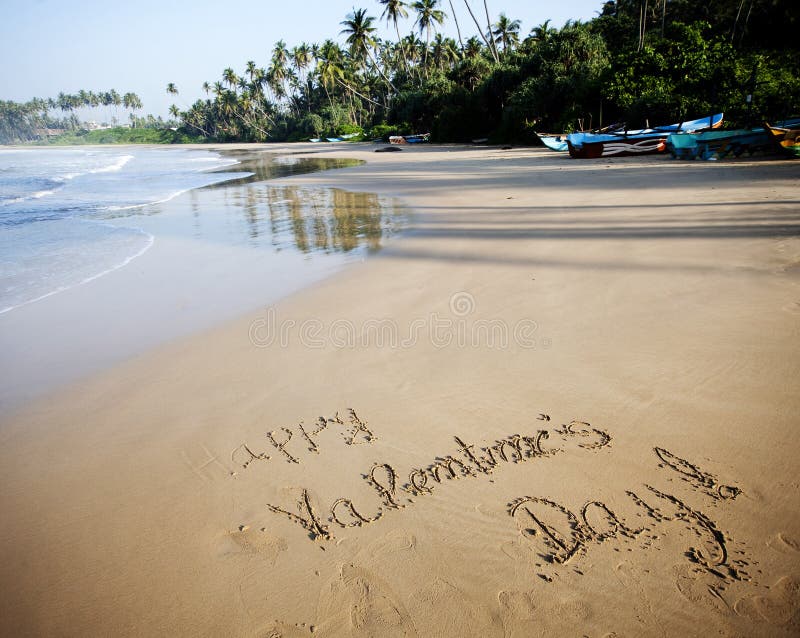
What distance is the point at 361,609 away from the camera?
194cm

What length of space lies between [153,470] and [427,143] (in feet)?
146

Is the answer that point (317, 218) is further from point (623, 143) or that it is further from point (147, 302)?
point (623, 143)

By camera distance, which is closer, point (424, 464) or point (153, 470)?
point (424, 464)

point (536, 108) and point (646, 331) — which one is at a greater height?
point (536, 108)

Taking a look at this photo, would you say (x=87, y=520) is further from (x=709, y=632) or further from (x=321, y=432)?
(x=709, y=632)

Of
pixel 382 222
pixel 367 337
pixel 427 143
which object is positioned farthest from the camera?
pixel 427 143

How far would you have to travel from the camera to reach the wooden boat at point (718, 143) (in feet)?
47.4

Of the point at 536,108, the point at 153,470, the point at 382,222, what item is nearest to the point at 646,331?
the point at 153,470

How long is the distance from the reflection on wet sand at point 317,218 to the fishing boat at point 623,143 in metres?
10.8

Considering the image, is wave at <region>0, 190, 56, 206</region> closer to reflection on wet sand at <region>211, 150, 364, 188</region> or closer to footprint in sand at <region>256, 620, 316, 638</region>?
reflection on wet sand at <region>211, 150, 364, 188</region>

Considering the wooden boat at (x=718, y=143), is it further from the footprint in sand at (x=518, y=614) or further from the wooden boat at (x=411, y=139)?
the wooden boat at (x=411, y=139)

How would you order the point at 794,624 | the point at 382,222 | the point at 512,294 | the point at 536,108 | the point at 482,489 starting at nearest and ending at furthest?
1. the point at 794,624
2. the point at 482,489
3. the point at 512,294
4. the point at 382,222
5. the point at 536,108

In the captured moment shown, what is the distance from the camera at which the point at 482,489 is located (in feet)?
8.18

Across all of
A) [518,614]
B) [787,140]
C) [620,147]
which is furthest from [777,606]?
[620,147]
